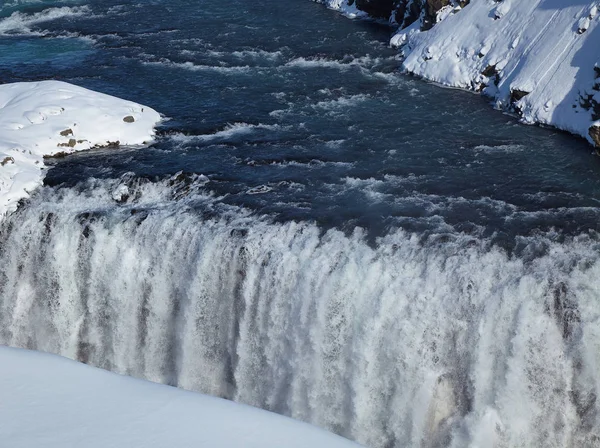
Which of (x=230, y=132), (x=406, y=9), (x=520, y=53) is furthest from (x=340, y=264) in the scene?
(x=406, y=9)

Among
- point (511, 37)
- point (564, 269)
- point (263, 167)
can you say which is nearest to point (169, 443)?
point (564, 269)

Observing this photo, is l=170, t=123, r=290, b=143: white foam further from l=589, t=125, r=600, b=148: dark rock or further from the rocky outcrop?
the rocky outcrop

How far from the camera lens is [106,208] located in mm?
16797

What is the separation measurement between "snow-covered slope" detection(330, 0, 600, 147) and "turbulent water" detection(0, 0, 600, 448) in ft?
2.18

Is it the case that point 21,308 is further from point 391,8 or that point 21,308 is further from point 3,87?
point 391,8

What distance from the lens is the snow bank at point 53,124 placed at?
59.6 feet

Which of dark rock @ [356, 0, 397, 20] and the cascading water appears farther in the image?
dark rock @ [356, 0, 397, 20]

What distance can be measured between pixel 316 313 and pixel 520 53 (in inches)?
409

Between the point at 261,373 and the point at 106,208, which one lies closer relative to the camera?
the point at 261,373

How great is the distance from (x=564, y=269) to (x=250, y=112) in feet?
31.8

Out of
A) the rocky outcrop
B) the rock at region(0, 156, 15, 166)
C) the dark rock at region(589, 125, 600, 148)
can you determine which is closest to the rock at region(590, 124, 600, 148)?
the dark rock at region(589, 125, 600, 148)

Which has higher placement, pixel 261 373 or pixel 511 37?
pixel 511 37

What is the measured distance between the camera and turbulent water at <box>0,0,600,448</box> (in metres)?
13.2

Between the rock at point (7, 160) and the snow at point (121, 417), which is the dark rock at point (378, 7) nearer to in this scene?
the rock at point (7, 160)
